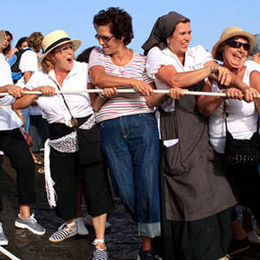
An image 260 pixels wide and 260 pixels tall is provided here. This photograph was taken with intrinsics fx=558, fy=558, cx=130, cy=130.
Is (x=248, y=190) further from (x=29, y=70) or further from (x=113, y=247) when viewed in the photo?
(x=29, y=70)

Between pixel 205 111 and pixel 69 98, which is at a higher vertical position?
pixel 69 98

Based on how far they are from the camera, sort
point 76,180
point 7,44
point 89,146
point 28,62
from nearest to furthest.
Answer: point 89,146 → point 76,180 → point 7,44 → point 28,62

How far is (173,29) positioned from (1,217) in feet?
10.2

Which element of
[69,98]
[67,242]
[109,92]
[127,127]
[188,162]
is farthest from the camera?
[67,242]

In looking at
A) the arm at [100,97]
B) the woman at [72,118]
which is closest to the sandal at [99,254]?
the woman at [72,118]

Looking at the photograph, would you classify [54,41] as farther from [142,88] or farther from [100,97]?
[142,88]

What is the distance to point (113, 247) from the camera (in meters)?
4.96

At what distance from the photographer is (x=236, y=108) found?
3.81 m

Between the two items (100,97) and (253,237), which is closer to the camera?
(100,97)

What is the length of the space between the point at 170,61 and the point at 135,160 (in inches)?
31.2

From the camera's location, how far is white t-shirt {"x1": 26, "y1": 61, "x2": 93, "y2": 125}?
457 cm

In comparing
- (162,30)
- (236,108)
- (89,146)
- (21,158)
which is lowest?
(21,158)

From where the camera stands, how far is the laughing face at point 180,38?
3.88 meters

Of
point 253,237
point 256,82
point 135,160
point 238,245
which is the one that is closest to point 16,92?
point 135,160
